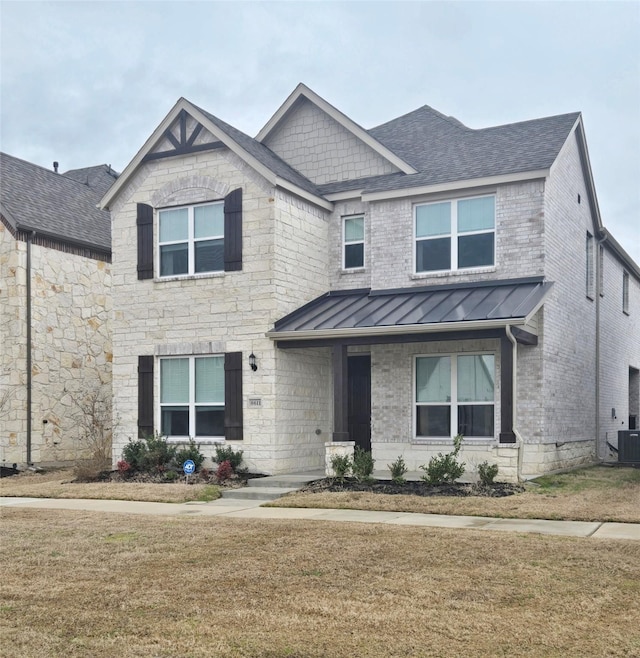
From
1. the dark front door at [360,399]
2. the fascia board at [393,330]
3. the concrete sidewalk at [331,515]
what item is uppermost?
the fascia board at [393,330]

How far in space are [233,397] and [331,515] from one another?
5.80 meters

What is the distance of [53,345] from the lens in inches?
824

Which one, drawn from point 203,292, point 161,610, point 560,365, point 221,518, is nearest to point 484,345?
point 560,365

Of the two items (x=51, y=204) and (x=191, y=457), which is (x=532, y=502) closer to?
(x=191, y=457)

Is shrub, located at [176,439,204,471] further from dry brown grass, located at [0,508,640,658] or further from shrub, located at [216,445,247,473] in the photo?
dry brown grass, located at [0,508,640,658]

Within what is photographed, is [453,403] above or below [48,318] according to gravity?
below

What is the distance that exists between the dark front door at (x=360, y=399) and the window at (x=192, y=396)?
3.05 meters

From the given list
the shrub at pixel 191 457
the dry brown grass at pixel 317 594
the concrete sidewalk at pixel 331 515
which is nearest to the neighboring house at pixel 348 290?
the shrub at pixel 191 457

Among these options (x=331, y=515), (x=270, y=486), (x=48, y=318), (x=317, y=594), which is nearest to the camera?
(x=317, y=594)

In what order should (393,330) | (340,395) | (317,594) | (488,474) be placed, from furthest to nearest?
(340,395) < (393,330) < (488,474) < (317,594)

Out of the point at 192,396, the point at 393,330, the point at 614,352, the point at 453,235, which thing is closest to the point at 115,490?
the point at 192,396

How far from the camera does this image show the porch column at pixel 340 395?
15953 mm

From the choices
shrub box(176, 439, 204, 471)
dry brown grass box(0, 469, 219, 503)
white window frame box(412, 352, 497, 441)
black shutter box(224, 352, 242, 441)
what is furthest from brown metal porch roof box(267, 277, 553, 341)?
dry brown grass box(0, 469, 219, 503)

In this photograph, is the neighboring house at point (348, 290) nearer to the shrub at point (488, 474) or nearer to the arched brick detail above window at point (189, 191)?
the arched brick detail above window at point (189, 191)
